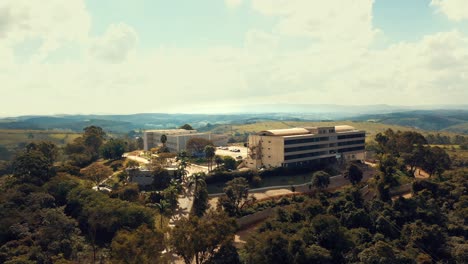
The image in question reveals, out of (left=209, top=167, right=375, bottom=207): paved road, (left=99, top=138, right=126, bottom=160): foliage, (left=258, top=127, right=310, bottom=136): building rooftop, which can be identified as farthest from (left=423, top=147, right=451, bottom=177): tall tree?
(left=99, top=138, right=126, bottom=160): foliage

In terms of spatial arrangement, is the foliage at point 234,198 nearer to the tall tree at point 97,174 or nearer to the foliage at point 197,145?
the tall tree at point 97,174

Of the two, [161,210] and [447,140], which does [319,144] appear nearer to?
[161,210]

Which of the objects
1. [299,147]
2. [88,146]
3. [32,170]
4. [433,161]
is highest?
[299,147]

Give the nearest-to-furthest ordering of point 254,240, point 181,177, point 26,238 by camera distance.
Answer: point 254,240 < point 26,238 < point 181,177

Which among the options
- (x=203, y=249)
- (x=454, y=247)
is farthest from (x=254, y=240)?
(x=454, y=247)

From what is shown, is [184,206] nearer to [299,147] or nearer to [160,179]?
[160,179]

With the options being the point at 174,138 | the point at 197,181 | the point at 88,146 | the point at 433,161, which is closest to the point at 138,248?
the point at 197,181
